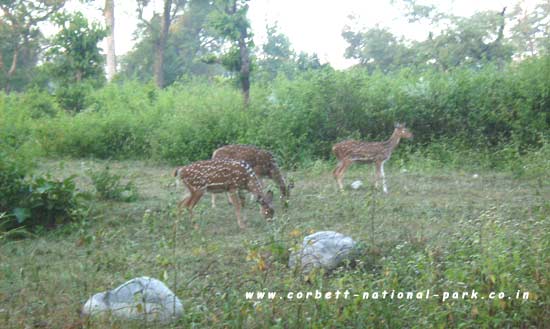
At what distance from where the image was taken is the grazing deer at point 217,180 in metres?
11.0

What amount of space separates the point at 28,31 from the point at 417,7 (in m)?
20.4

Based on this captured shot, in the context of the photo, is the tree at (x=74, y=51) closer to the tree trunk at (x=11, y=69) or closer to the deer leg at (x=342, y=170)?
the tree trunk at (x=11, y=69)

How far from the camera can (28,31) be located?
127 ft

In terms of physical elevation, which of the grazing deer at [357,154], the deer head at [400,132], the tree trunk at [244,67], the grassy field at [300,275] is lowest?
the grassy field at [300,275]

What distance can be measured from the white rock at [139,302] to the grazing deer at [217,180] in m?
4.65

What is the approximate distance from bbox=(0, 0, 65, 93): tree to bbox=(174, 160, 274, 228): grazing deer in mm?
29041

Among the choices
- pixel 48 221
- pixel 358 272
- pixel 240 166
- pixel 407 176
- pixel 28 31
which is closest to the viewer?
pixel 358 272

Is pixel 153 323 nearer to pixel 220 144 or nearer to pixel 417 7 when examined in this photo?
pixel 220 144

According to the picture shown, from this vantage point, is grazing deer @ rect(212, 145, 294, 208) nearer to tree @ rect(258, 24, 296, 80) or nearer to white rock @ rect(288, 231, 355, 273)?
white rock @ rect(288, 231, 355, 273)

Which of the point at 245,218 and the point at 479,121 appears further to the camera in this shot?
the point at 479,121

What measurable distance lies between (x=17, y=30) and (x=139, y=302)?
117 ft

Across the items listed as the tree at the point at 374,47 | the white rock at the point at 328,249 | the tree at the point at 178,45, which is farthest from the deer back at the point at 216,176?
the tree at the point at 178,45

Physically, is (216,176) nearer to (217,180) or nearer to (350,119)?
(217,180)

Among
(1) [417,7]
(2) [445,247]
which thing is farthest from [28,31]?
(2) [445,247]
